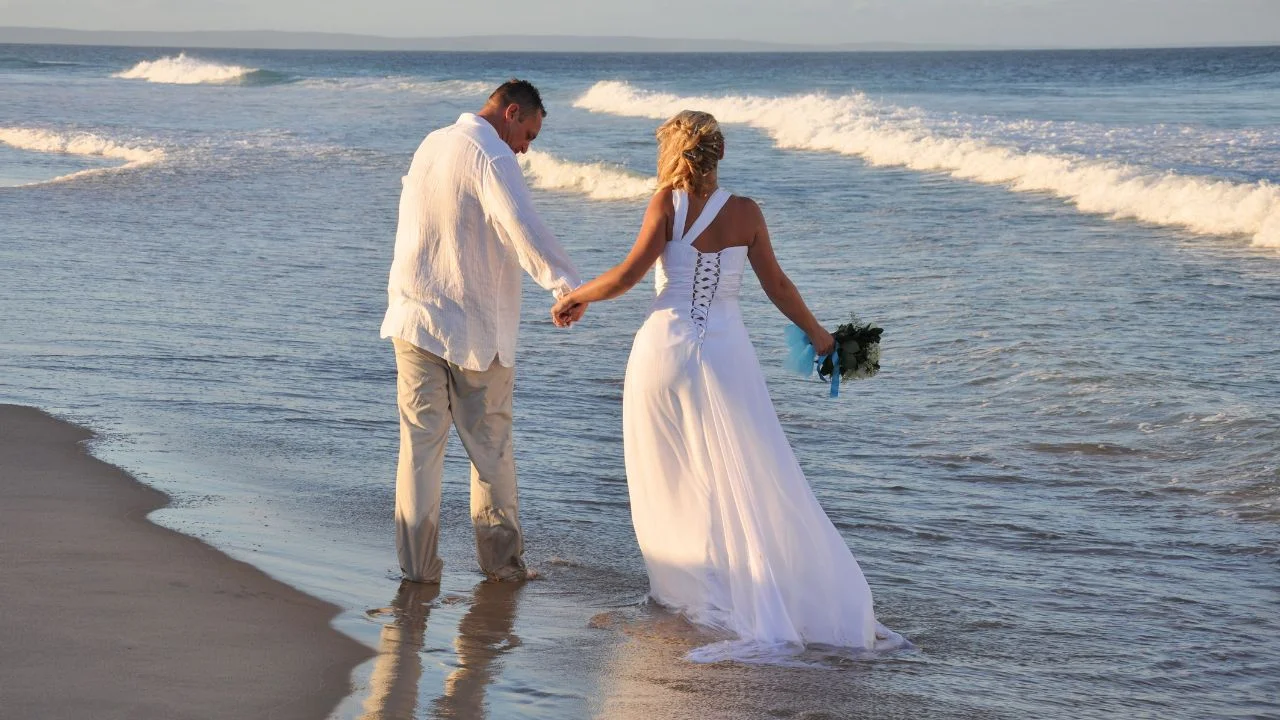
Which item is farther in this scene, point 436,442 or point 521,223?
point 436,442

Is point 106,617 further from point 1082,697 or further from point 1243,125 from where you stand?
point 1243,125

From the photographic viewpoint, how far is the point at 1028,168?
76.3ft

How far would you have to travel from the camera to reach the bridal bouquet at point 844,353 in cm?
520

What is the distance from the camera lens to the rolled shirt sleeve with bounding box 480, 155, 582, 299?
15.7 ft

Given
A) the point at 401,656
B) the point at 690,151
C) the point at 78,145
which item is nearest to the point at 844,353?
the point at 690,151

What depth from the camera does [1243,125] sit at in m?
32.3

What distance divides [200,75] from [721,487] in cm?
7507

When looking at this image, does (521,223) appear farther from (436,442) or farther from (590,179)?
(590,179)

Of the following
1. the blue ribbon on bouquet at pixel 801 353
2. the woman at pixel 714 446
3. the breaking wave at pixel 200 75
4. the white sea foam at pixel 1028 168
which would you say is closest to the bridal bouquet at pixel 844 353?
the blue ribbon on bouquet at pixel 801 353

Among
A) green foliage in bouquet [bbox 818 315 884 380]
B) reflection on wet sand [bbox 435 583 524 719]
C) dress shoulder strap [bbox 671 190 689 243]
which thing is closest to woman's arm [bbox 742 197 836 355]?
green foliage in bouquet [bbox 818 315 884 380]

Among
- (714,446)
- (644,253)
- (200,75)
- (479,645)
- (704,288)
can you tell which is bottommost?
(479,645)

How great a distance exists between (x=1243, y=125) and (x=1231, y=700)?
31.5m

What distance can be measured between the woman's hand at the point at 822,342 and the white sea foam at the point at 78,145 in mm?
21266

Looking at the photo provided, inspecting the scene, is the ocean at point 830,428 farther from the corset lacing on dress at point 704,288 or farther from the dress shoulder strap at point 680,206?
the dress shoulder strap at point 680,206
